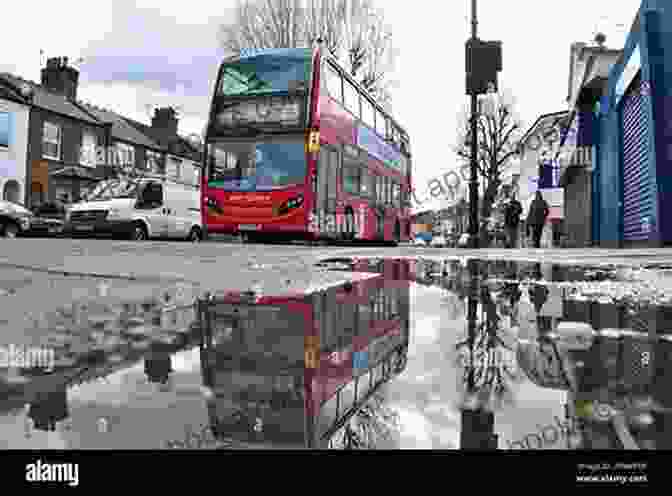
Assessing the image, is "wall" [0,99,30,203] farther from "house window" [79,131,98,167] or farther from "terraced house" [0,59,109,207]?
"house window" [79,131,98,167]

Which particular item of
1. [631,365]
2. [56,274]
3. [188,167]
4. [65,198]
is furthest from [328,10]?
[631,365]

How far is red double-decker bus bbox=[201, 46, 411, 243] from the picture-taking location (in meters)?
11.2

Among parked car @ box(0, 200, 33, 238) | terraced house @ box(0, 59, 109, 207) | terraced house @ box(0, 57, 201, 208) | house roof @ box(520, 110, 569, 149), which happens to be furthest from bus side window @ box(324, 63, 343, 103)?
house roof @ box(520, 110, 569, 149)

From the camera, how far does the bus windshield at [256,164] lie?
11156 millimetres

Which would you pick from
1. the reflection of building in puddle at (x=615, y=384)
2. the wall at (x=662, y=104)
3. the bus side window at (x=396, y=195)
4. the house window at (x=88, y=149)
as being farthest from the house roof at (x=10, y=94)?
the reflection of building in puddle at (x=615, y=384)

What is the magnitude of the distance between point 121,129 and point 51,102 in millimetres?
6568

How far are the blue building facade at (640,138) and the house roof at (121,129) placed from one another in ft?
89.2

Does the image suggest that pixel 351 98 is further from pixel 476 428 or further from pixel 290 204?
pixel 476 428

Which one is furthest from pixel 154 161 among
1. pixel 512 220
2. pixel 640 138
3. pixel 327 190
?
pixel 640 138

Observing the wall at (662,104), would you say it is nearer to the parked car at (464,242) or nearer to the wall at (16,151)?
the parked car at (464,242)

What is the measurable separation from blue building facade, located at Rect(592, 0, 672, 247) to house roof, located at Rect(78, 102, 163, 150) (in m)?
27.2
